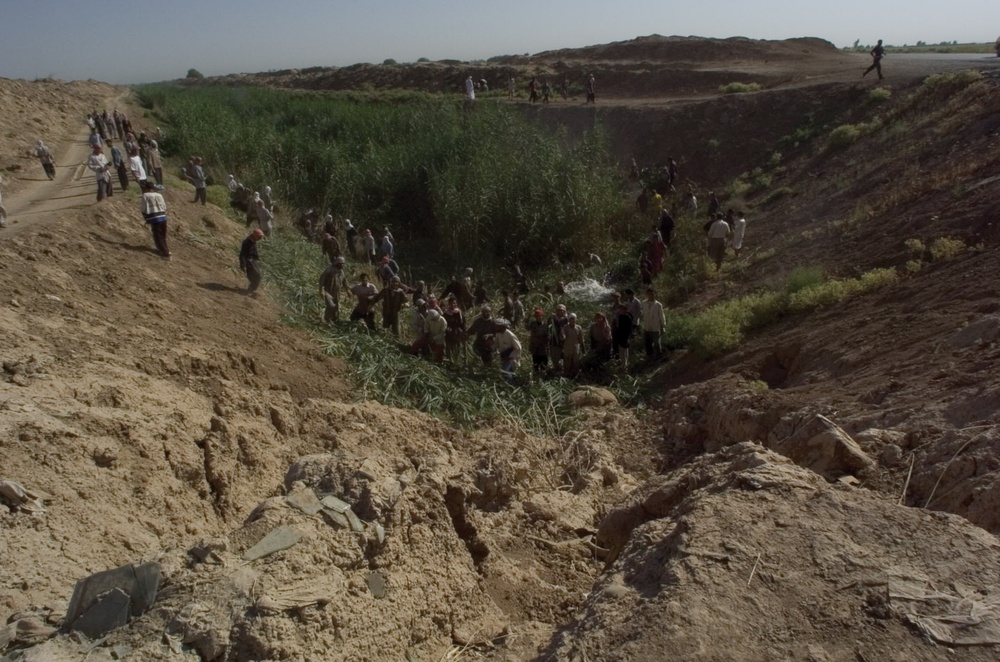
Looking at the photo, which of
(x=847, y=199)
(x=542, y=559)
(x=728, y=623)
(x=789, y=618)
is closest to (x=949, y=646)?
(x=789, y=618)

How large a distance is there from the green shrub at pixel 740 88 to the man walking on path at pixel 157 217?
19.0 metres

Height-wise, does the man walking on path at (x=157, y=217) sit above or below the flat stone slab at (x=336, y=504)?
above

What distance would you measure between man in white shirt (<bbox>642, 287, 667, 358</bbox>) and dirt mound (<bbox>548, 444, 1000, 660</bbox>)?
5.80m

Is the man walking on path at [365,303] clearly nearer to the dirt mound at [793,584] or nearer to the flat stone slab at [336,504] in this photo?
the flat stone slab at [336,504]

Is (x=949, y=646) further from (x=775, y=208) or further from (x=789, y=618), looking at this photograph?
(x=775, y=208)

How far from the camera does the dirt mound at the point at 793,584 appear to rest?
348 cm

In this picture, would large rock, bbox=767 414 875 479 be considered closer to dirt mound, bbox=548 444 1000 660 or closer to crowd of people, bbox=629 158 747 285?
dirt mound, bbox=548 444 1000 660

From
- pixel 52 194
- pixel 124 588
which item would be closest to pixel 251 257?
pixel 52 194

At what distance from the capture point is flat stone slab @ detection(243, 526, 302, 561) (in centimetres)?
397

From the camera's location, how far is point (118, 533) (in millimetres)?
5375

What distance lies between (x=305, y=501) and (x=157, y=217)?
760 centimetres

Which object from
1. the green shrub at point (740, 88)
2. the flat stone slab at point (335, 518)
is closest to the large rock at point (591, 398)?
the flat stone slab at point (335, 518)

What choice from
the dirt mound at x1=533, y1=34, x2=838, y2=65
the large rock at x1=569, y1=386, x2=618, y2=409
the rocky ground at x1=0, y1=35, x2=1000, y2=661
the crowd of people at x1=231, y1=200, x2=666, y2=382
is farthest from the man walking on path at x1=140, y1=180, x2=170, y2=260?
the dirt mound at x1=533, y1=34, x2=838, y2=65

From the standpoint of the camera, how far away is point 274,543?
13.3ft
